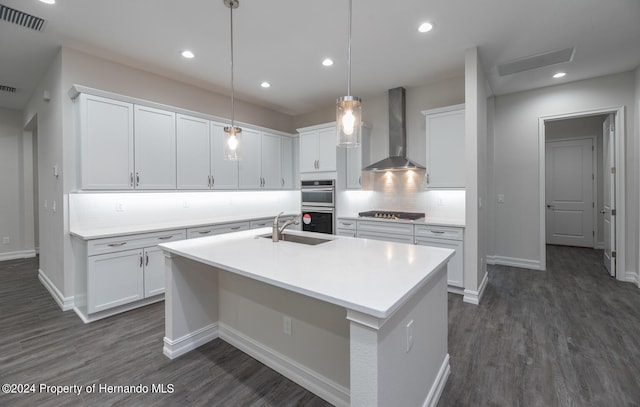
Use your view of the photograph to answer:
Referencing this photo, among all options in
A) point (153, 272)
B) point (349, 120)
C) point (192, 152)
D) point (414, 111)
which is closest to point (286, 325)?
point (349, 120)

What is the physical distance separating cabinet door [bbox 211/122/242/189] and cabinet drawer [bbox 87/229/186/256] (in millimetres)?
1065

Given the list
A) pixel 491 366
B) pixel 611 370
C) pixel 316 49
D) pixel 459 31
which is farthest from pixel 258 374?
pixel 459 31

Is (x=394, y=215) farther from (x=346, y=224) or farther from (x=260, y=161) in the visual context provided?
(x=260, y=161)

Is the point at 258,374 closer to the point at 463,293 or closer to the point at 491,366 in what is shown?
the point at 491,366

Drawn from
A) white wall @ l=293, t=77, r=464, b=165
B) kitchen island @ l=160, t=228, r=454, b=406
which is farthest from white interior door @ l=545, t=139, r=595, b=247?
kitchen island @ l=160, t=228, r=454, b=406

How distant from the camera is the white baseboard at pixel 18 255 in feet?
17.7

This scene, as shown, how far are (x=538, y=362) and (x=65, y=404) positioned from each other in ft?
11.1

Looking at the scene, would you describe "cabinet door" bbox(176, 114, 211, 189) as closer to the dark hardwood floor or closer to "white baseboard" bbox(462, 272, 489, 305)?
the dark hardwood floor

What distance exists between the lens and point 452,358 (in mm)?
2305

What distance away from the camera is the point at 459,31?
2.93m

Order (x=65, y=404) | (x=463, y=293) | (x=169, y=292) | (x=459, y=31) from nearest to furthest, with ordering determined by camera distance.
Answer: (x=65, y=404), (x=169, y=292), (x=459, y=31), (x=463, y=293)

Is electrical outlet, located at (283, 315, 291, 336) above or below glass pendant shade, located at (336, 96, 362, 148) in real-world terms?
below

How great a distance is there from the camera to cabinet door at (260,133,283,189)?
519 centimetres

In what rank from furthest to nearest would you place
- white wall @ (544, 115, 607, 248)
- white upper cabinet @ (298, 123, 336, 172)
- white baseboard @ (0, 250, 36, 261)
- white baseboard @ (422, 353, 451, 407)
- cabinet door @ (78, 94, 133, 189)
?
1. white wall @ (544, 115, 607, 248)
2. white baseboard @ (0, 250, 36, 261)
3. white upper cabinet @ (298, 123, 336, 172)
4. cabinet door @ (78, 94, 133, 189)
5. white baseboard @ (422, 353, 451, 407)
